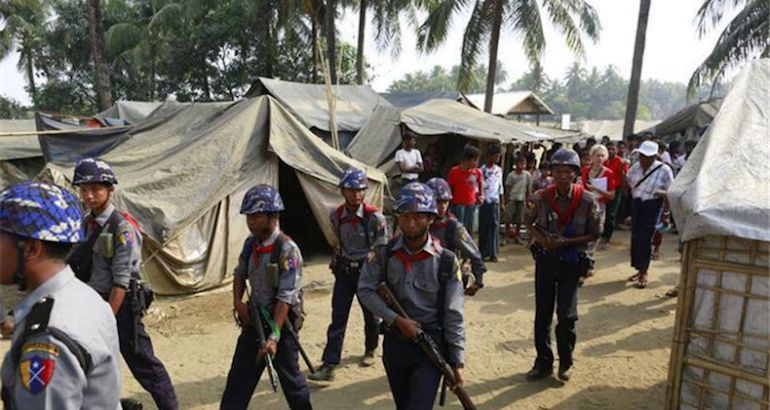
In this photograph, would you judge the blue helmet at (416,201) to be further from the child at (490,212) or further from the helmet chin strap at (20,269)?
the child at (490,212)

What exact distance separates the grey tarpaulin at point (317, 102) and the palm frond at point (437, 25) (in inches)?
153

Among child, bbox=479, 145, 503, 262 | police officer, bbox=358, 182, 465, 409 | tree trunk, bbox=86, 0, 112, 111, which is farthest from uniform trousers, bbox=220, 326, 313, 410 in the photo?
tree trunk, bbox=86, 0, 112, 111

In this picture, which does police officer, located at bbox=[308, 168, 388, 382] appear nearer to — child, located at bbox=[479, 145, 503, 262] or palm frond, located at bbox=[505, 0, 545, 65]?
child, located at bbox=[479, 145, 503, 262]

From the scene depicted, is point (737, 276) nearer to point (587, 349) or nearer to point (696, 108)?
point (587, 349)

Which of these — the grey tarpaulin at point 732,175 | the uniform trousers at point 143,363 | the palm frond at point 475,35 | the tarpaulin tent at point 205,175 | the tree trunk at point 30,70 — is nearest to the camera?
the grey tarpaulin at point 732,175

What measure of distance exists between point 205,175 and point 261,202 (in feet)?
13.5

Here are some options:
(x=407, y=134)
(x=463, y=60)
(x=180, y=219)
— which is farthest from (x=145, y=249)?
(x=463, y=60)

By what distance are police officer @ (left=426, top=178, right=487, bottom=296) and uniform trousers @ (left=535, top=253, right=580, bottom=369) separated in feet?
1.69

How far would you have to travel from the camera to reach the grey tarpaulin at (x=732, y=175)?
286 cm

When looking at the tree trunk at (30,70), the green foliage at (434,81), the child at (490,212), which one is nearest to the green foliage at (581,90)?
the green foliage at (434,81)

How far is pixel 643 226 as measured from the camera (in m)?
6.44

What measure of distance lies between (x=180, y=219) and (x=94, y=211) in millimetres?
3143

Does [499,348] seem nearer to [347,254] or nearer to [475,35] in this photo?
[347,254]

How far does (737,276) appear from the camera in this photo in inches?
119
